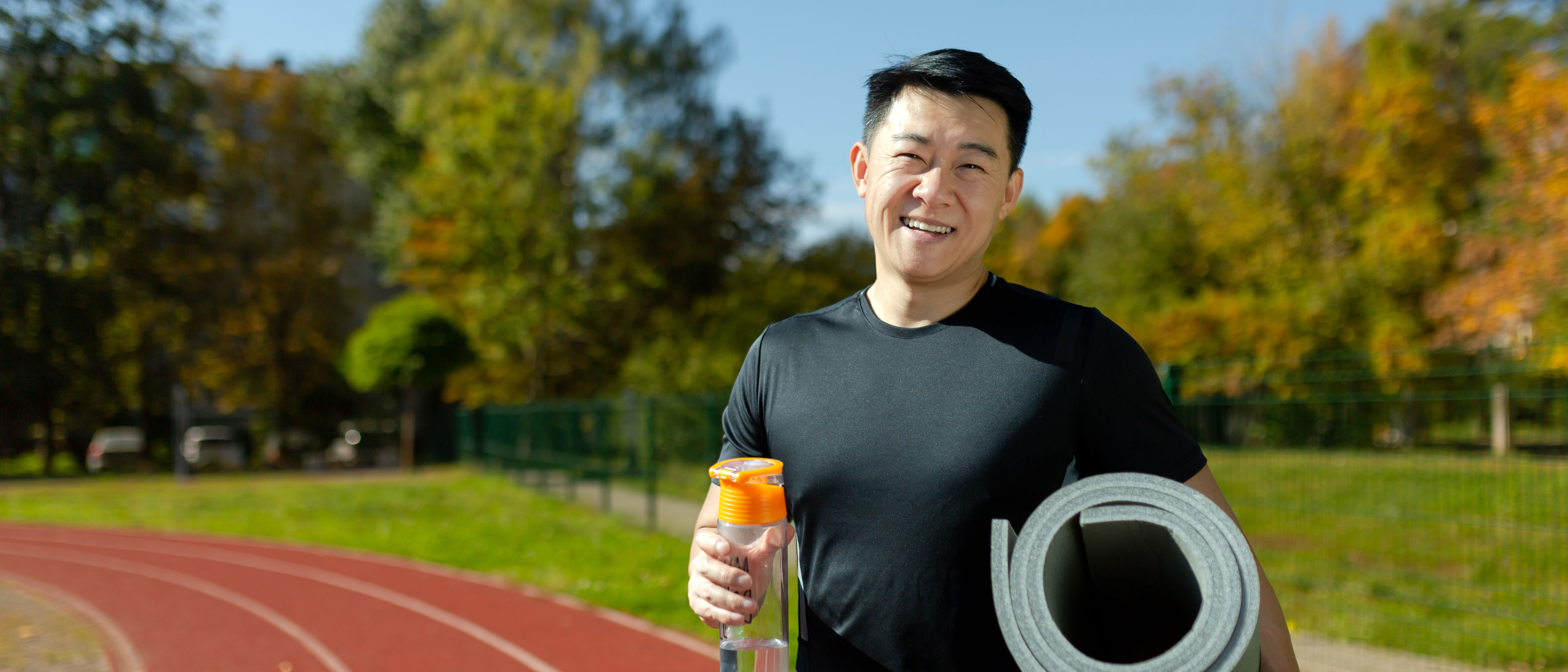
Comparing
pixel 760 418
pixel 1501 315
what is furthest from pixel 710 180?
pixel 760 418

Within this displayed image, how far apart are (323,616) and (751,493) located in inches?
283

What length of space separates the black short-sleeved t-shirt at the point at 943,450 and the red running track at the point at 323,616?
4.56 m

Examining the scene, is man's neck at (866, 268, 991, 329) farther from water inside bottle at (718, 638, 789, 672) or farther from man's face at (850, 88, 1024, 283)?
water inside bottle at (718, 638, 789, 672)

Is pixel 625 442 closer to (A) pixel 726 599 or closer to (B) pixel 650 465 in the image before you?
(B) pixel 650 465

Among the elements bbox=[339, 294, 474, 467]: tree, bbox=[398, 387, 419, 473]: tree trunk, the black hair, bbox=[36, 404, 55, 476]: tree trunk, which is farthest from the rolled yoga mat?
bbox=[36, 404, 55, 476]: tree trunk

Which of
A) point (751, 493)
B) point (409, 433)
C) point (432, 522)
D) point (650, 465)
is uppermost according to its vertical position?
point (751, 493)

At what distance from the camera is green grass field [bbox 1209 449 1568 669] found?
4.97m

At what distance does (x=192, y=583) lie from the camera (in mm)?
8836

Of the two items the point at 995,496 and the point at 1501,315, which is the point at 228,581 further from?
the point at 1501,315

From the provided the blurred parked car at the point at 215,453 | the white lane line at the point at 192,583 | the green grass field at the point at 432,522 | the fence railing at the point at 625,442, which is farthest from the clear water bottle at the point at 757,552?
the blurred parked car at the point at 215,453

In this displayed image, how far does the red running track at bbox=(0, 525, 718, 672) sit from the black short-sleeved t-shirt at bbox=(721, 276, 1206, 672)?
4.56 m

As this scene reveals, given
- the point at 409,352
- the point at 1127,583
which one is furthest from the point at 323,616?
the point at 409,352

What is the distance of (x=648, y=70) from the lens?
2595cm

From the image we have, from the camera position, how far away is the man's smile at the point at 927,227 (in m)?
1.44
